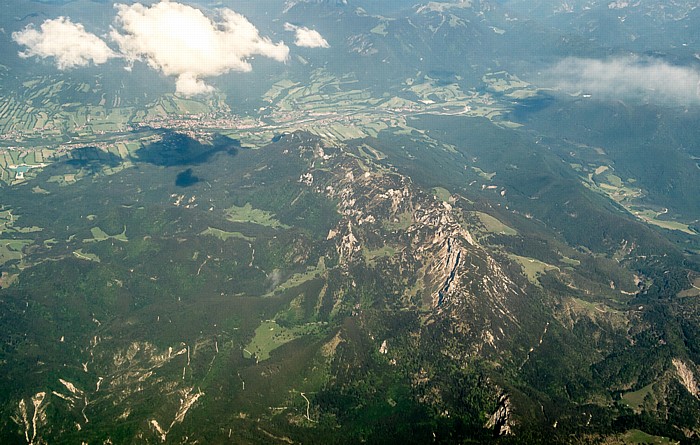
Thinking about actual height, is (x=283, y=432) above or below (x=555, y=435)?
below

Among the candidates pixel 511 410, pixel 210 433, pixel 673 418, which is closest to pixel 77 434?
pixel 210 433

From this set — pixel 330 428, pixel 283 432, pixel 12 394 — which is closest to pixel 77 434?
pixel 12 394

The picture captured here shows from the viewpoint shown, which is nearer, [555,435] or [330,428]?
[555,435]

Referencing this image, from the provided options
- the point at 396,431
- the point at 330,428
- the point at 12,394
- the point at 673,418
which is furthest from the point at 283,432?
the point at 673,418

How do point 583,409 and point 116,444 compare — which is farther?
point 583,409

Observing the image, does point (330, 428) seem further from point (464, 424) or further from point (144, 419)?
point (144, 419)

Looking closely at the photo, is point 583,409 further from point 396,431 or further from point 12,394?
point 12,394

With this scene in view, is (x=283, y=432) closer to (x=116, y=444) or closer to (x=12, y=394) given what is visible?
(x=116, y=444)

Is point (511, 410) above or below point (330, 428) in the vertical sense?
above
